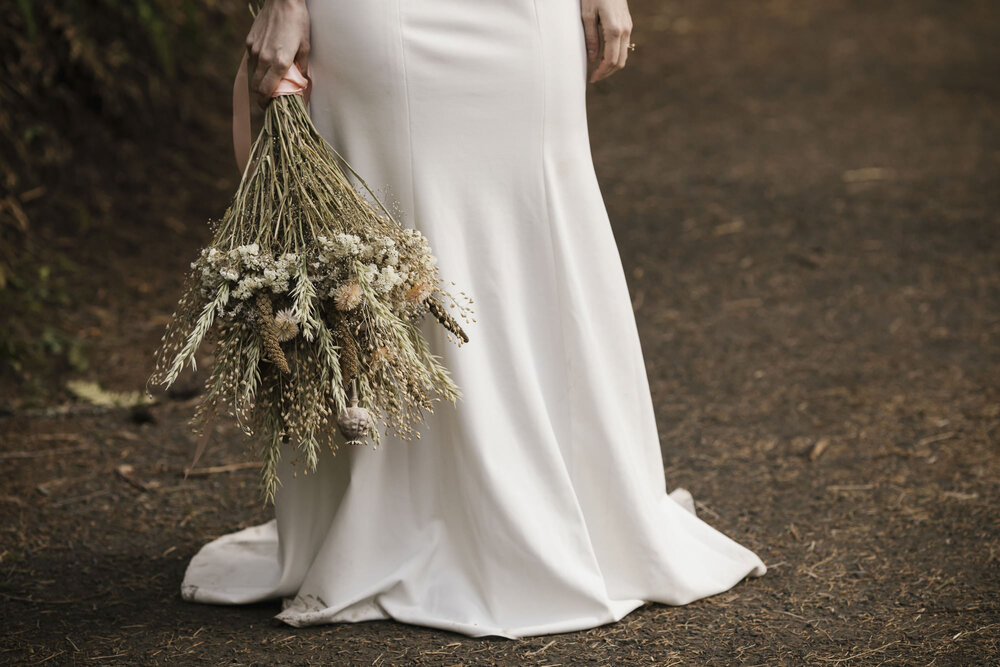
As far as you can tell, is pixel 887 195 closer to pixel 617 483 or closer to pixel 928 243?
pixel 928 243

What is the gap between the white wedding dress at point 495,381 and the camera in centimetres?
240

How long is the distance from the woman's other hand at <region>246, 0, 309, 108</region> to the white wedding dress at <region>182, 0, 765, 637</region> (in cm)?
5

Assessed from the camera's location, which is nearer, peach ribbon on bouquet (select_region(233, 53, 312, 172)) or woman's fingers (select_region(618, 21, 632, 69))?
peach ribbon on bouquet (select_region(233, 53, 312, 172))

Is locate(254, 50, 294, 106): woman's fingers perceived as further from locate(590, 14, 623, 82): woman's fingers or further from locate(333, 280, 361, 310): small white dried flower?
locate(590, 14, 623, 82): woman's fingers

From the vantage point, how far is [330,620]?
2.58 metres

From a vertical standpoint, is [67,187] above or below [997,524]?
above

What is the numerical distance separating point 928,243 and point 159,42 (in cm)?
405

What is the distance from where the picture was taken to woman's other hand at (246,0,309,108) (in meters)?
2.35

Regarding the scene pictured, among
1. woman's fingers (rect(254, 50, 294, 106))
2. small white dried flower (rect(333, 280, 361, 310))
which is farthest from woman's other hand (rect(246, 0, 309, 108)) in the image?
small white dried flower (rect(333, 280, 361, 310))

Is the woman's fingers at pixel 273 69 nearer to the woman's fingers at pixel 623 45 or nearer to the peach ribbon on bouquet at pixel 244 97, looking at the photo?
the peach ribbon on bouquet at pixel 244 97

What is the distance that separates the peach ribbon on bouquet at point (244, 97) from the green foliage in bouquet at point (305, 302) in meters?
0.04

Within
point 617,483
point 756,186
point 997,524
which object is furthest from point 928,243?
point 617,483

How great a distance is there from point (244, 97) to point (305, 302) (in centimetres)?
59

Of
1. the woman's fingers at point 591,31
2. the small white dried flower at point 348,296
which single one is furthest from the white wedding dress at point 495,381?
the small white dried flower at point 348,296
